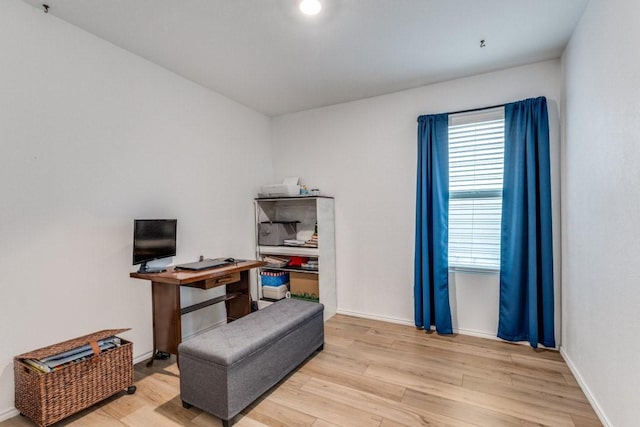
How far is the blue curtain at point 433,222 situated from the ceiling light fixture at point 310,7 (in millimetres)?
1543

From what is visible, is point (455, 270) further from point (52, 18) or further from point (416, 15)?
point (52, 18)

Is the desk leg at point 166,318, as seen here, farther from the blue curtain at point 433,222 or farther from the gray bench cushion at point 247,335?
the blue curtain at point 433,222

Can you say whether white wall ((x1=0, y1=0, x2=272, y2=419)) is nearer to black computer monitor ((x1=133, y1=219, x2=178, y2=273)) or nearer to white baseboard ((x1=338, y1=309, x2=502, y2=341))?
black computer monitor ((x1=133, y1=219, x2=178, y2=273))

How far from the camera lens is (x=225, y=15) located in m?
2.02

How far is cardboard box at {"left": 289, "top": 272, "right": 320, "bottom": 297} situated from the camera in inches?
136

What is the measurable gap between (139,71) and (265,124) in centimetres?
167

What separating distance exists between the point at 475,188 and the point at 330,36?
1.86m

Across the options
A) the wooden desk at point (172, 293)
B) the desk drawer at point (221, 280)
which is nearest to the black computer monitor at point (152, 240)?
the wooden desk at point (172, 293)

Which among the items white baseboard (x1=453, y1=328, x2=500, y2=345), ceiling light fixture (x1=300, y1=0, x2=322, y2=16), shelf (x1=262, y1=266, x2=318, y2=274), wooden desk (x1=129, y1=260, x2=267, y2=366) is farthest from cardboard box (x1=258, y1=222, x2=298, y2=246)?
ceiling light fixture (x1=300, y1=0, x2=322, y2=16)

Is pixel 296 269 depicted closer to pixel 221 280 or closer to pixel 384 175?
pixel 221 280

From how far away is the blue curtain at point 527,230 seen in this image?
2580 millimetres

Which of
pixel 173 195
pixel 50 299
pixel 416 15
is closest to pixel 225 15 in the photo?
pixel 416 15

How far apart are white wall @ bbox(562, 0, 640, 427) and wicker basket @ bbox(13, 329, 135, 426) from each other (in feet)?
9.17

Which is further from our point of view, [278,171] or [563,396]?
[278,171]
